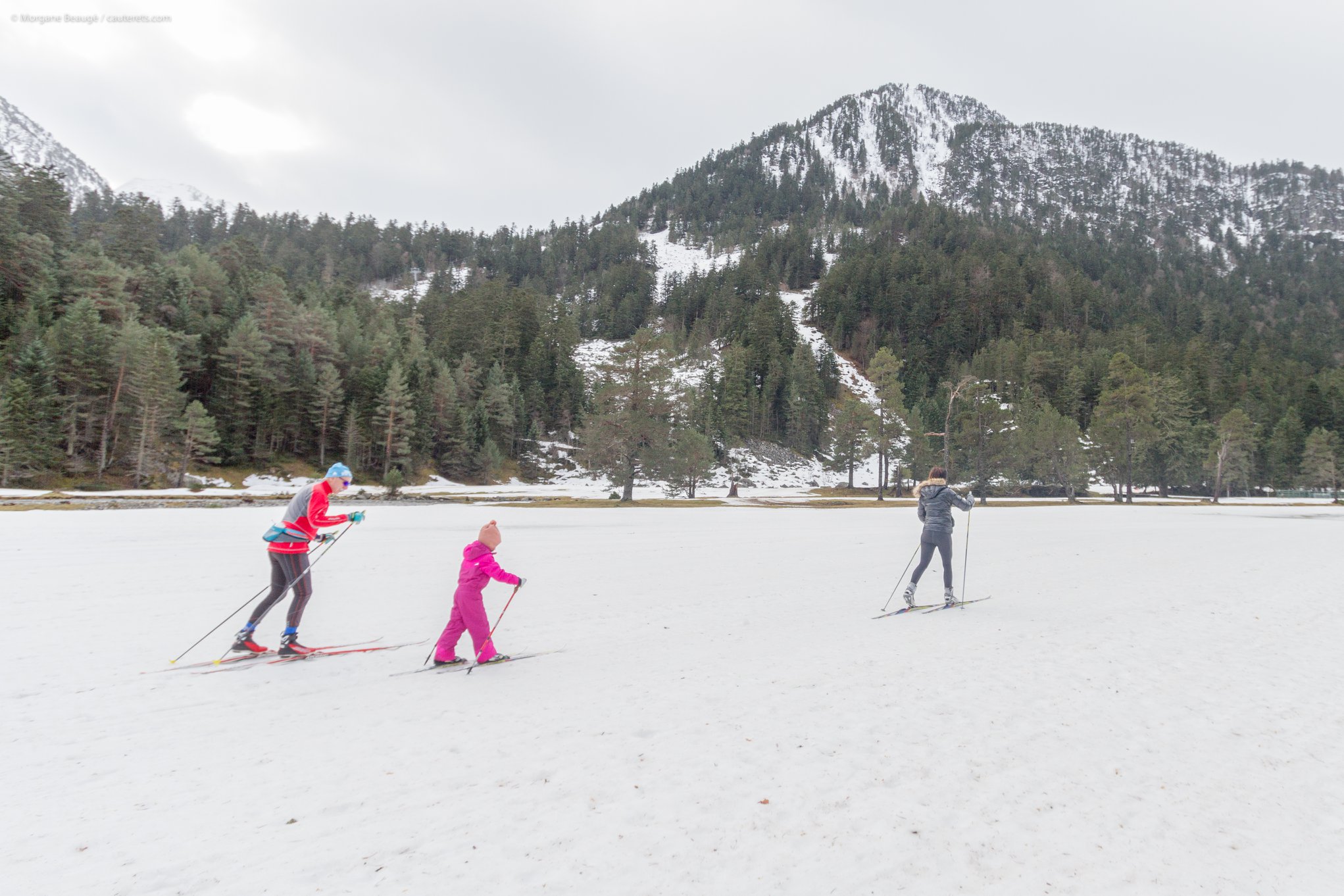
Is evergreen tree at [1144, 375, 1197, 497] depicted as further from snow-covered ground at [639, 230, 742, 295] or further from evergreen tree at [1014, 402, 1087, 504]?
snow-covered ground at [639, 230, 742, 295]

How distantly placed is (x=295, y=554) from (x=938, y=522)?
9.77m

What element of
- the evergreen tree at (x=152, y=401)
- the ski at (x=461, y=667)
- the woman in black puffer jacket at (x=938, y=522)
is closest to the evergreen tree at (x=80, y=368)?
the evergreen tree at (x=152, y=401)

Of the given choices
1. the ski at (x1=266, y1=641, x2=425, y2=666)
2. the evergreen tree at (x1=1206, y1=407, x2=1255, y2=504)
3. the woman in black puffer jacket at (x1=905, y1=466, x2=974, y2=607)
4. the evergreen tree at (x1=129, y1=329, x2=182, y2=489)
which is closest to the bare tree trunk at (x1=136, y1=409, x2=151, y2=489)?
the evergreen tree at (x1=129, y1=329, x2=182, y2=489)

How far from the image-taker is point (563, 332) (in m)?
96.3

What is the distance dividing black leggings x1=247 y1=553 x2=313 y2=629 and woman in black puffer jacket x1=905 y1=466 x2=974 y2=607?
902 centimetres

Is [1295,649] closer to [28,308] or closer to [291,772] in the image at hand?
[291,772]

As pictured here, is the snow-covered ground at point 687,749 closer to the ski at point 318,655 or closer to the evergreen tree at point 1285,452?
the ski at point 318,655

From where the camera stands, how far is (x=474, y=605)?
6949 millimetres

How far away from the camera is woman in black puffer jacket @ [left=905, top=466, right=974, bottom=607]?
10398 millimetres

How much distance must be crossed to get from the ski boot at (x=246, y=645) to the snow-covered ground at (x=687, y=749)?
1.61 feet

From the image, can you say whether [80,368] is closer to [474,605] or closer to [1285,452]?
[474,605]

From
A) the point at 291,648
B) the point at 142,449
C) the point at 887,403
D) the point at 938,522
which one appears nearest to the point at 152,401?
the point at 142,449

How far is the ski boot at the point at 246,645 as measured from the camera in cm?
718

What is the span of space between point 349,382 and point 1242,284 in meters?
232
